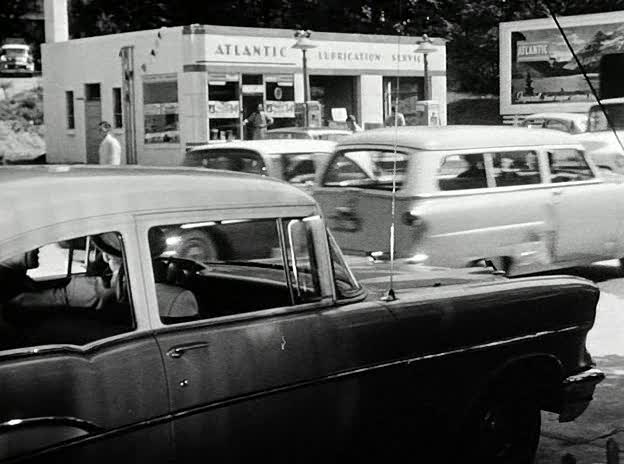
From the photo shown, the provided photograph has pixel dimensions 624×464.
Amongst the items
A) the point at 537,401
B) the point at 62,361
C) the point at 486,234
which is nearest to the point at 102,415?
the point at 62,361

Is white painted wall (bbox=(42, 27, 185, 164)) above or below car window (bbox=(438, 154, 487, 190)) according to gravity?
above

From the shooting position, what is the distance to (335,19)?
4725 centimetres

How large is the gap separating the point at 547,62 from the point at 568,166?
109ft

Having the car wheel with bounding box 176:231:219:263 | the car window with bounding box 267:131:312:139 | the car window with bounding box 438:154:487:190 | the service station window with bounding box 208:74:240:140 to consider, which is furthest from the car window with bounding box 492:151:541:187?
the service station window with bounding box 208:74:240:140

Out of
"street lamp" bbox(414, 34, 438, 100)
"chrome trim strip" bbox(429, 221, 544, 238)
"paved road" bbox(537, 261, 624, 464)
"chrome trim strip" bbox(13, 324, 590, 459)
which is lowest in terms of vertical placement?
"paved road" bbox(537, 261, 624, 464)

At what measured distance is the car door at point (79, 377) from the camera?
336 centimetres

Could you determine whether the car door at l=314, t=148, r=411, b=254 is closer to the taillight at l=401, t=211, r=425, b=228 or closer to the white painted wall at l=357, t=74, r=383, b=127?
the taillight at l=401, t=211, r=425, b=228

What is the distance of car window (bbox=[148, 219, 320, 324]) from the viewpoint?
4.12 meters

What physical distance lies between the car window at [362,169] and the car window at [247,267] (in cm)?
535

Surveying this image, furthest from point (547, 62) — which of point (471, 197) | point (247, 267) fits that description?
point (247, 267)

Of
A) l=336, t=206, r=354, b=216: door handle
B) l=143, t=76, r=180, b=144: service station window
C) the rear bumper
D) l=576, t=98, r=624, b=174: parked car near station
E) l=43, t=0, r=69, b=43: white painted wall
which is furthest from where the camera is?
l=43, t=0, r=69, b=43: white painted wall

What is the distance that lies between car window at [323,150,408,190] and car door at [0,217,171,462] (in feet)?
19.8

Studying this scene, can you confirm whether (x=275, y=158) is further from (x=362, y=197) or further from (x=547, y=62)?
(x=547, y=62)

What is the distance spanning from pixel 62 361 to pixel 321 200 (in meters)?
6.80
